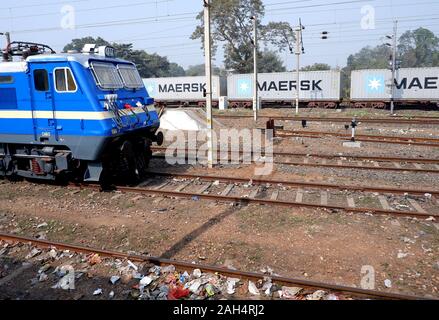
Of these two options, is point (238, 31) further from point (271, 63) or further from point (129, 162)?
point (129, 162)

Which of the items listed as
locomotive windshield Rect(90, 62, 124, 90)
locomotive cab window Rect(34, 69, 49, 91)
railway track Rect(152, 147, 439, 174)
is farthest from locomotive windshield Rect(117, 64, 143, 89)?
railway track Rect(152, 147, 439, 174)

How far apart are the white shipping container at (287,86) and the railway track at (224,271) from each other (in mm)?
31750

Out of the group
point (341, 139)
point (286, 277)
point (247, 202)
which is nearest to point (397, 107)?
point (341, 139)

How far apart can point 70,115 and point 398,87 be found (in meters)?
30.6

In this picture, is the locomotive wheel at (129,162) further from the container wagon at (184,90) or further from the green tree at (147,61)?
the green tree at (147,61)

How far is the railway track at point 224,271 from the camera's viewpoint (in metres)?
4.98

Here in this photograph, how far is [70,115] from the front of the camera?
9.30 metres

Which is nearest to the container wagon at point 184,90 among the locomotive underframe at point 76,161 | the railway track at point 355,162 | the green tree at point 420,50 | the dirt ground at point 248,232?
the railway track at point 355,162

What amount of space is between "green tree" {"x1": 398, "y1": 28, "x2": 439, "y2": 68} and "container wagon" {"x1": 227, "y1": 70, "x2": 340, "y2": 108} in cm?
6209

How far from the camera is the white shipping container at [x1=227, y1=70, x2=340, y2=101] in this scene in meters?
34.8

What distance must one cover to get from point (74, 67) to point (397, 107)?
101 ft

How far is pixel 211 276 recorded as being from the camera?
565cm
